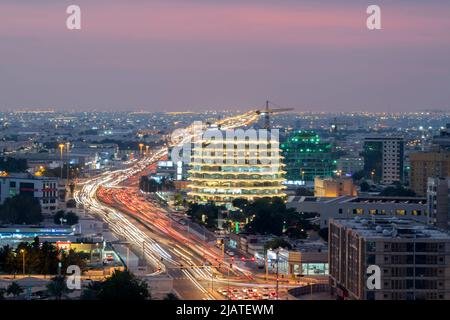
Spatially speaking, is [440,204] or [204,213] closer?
[440,204]

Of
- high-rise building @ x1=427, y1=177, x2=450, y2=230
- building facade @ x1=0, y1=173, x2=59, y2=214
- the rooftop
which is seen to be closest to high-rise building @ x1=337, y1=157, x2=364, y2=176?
building facade @ x1=0, y1=173, x2=59, y2=214

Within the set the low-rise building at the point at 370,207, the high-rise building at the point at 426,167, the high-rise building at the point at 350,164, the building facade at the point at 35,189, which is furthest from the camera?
the high-rise building at the point at 350,164

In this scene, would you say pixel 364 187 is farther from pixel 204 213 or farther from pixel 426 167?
pixel 204 213

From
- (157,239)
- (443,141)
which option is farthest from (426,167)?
(157,239)

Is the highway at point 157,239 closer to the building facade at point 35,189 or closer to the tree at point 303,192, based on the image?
the building facade at point 35,189

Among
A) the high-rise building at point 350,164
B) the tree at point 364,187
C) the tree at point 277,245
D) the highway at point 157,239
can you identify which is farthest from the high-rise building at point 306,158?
the tree at point 277,245
